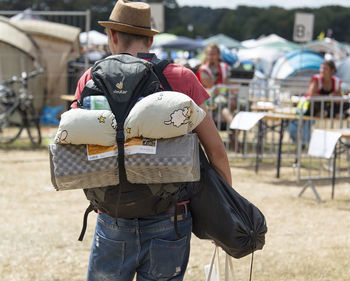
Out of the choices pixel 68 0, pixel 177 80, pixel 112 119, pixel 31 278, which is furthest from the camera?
pixel 68 0

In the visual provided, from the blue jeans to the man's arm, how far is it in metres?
0.25

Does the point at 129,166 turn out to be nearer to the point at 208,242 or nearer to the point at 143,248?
the point at 143,248

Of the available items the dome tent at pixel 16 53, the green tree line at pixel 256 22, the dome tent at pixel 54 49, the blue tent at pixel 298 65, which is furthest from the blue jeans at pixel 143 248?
the green tree line at pixel 256 22

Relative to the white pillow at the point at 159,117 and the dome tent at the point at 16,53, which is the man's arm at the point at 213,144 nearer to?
Answer: the white pillow at the point at 159,117

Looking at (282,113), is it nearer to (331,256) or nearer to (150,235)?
(331,256)

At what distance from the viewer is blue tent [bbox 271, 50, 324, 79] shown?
19.5 metres

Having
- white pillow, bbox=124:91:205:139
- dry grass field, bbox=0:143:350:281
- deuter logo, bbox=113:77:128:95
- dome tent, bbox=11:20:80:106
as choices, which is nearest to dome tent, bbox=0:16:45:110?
dome tent, bbox=11:20:80:106

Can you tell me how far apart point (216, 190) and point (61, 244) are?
3.11m

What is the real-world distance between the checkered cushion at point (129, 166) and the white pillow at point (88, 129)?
5 cm

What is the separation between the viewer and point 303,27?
15.4m

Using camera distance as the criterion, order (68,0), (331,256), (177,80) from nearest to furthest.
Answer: (177,80) → (331,256) → (68,0)

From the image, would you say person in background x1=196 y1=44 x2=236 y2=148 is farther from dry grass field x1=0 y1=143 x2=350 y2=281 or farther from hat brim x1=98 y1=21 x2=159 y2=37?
hat brim x1=98 y1=21 x2=159 y2=37

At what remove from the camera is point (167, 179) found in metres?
2.07

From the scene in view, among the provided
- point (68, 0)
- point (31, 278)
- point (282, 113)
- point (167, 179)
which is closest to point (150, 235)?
point (167, 179)
